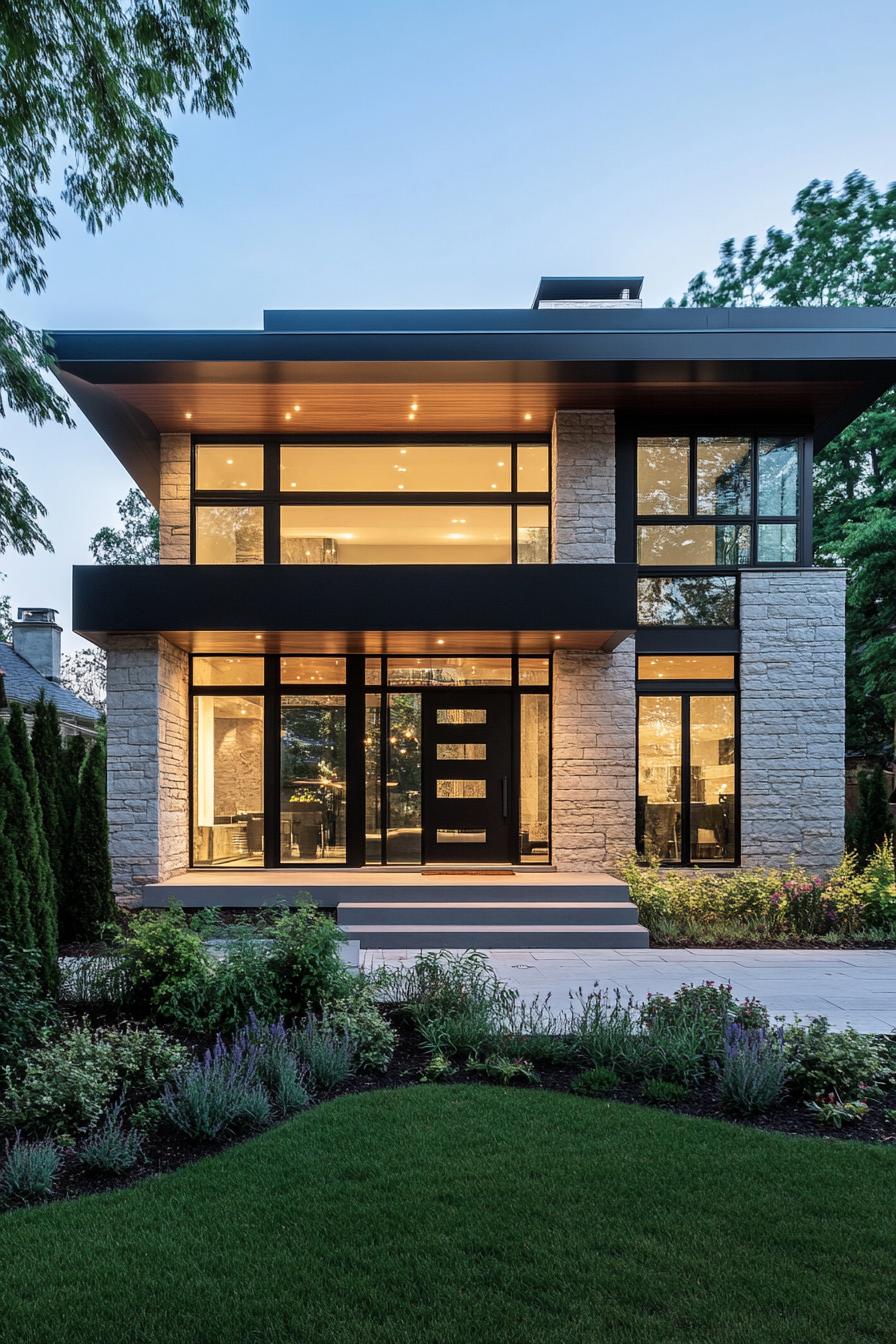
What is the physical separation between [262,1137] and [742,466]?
1033 cm

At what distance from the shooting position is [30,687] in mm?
20484

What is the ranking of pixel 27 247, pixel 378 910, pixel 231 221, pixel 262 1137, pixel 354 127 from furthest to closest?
pixel 231 221 → pixel 354 127 → pixel 378 910 → pixel 27 247 → pixel 262 1137

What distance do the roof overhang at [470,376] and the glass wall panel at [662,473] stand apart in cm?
41

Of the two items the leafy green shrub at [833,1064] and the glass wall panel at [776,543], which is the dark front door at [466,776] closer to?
the glass wall panel at [776,543]

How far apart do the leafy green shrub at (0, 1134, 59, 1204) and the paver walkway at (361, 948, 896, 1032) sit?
405 cm

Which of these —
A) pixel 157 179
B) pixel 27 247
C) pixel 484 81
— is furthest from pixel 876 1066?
pixel 484 81

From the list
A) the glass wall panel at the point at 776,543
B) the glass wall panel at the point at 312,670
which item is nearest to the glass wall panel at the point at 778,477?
the glass wall panel at the point at 776,543

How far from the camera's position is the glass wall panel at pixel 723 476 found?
1137cm

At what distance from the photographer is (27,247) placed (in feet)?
17.9

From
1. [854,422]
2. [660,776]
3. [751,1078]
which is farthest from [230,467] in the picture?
[854,422]

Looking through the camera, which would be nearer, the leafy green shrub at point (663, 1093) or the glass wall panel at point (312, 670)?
the leafy green shrub at point (663, 1093)

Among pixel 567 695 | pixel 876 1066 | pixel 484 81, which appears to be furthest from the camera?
pixel 567 695

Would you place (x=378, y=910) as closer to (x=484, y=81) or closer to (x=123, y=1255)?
(x=123, y=1255)

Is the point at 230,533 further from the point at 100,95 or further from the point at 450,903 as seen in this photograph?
the point at 100,95
